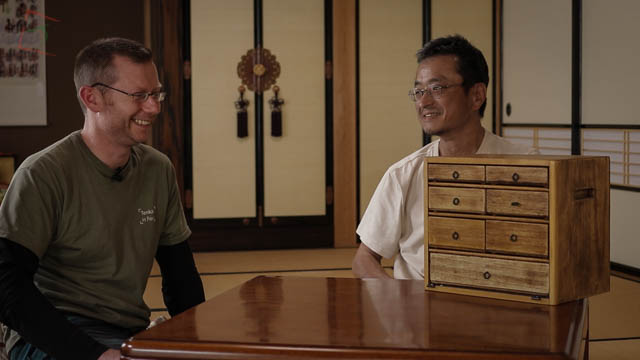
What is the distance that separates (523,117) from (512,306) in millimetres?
4640

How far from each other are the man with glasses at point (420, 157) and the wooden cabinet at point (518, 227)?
0.56 m

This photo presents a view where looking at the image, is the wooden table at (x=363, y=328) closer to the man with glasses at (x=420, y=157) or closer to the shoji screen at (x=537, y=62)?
the man with glasses at (x=420, y=157)

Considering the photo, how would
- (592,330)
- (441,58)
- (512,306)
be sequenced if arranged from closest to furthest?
(512,306) → (441,58) → (592,330)

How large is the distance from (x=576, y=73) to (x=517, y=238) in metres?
4.05

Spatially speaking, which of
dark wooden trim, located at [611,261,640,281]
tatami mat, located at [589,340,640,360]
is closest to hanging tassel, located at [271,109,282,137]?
dark wooden trim, located at [611,261,640,281]

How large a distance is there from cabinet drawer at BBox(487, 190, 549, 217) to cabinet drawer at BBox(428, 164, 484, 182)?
41 millimetres

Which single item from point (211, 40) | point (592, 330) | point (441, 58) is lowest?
point (592, 330)

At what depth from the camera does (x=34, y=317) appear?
1646mm

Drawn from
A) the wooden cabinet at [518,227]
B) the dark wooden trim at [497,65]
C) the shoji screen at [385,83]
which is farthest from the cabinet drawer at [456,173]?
the dark wooden trim at [497,65]

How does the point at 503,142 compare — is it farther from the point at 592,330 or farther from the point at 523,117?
the point at 523,117

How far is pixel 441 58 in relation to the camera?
84.3 inches

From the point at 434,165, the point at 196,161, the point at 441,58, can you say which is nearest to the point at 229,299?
the point at 434,165

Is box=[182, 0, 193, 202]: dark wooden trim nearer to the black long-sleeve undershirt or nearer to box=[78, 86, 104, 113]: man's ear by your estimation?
box=[78, 86, 104, 113]: man's ear

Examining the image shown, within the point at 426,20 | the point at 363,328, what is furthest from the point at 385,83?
the point at 363,328
